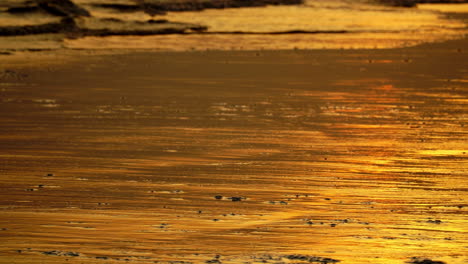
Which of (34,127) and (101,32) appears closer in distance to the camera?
(34,127)

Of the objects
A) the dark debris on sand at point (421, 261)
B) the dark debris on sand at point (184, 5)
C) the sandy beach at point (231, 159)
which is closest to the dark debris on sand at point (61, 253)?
the sandy beach at point (231, 159)

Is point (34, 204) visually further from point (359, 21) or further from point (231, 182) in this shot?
point (359, 21)

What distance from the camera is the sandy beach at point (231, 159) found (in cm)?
559

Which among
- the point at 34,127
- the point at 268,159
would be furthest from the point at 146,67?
the point at 268,159

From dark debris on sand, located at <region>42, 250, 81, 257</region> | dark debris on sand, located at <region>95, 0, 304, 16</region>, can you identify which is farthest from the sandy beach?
dark debris on sand, located at <region>95, 0, 304, 16</region>

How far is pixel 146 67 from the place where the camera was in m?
13.4

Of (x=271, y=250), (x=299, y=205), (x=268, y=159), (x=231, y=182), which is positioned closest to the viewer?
(x=271, y=250)

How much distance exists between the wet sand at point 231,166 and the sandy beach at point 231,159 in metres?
0.02

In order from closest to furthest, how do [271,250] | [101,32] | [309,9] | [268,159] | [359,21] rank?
[271,250]
[268,159]
[101,32]
[359,21]
[309,9]

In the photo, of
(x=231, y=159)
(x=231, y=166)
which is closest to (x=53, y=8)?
(x=231, y=159)

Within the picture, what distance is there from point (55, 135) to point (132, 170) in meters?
1.62

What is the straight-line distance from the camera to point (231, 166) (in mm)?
7453

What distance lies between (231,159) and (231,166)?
0.23 m

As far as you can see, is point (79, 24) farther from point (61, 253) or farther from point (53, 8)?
point (61, 253)
